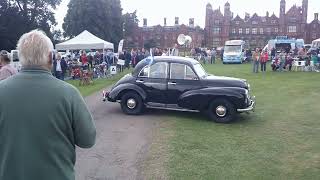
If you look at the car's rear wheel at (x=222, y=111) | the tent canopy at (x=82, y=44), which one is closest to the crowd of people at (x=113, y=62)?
the tent canopy at (x=82, y=44)

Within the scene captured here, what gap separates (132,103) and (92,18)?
164 ft

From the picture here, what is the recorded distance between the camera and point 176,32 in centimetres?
8950

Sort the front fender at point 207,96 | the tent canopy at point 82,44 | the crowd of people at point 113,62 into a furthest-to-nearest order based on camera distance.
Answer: the tent canopy at point 82,44 < the crowd of people at point 113,62 < the front fender at point 207,96

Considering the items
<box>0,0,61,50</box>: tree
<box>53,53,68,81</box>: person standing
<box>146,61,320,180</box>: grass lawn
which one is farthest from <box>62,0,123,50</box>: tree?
<box>146,61,320,180</box>: grass lawn

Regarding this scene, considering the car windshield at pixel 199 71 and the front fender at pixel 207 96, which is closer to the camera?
the front fender at pixel 207 96

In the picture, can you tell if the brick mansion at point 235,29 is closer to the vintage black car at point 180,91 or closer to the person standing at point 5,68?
the vintage black car at point 180,91

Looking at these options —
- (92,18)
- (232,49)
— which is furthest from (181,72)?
(92,18)

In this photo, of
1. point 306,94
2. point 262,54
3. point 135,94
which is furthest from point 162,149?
point 262,54

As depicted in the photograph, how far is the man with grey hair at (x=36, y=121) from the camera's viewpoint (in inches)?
102

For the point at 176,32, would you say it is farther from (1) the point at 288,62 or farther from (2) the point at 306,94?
(2) the point at 306,94

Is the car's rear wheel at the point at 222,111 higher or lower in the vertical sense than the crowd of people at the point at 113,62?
lower

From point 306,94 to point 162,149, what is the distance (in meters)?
10.6

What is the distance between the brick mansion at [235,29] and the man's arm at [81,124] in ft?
276

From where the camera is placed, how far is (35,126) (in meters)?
2.58
